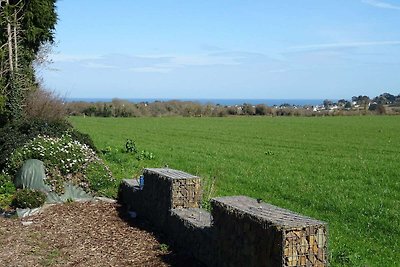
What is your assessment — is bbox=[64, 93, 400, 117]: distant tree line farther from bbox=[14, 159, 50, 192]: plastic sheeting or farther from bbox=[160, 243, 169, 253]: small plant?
bbox=[160, 243, 169, 253]: small plant

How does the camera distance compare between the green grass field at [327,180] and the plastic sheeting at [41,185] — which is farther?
the plastic sheeting at [41,185]

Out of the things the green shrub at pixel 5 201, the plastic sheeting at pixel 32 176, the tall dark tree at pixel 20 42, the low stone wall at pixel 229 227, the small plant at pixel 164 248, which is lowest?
the green shrub at pixel 5 201

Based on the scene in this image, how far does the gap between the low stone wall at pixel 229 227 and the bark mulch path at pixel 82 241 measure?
41 centimetres

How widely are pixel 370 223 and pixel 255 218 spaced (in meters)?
5.42

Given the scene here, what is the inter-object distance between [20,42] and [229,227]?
2118 cm

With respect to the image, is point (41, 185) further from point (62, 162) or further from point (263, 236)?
point (263, 236)

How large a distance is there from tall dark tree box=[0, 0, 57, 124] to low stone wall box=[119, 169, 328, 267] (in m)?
11.1

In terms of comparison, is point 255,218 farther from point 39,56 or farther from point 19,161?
point 39,56

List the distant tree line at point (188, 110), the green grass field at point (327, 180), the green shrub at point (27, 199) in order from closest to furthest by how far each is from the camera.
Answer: the green grass field at point (327, 180)
the green shrub at point (27, 199)
the distant tree line at point (188, 110)

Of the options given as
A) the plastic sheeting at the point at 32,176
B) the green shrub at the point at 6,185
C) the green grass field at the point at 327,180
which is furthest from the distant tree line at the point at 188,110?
the plastic sheeting at the point at 32,176

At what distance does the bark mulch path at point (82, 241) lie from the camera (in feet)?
27.4

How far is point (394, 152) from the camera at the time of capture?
25859 millimetres

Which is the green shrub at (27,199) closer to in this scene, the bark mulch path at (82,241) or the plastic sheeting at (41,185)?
the bark mulch path at (82,241)

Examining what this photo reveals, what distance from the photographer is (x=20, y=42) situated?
25.4 metres
